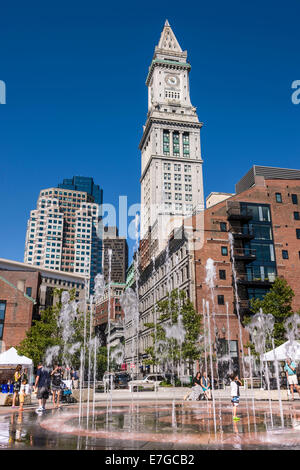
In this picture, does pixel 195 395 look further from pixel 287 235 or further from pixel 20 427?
pixel 287 235

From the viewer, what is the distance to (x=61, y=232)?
173m

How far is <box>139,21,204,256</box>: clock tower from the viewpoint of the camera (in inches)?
4491

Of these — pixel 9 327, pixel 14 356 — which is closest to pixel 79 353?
pixel 9 327

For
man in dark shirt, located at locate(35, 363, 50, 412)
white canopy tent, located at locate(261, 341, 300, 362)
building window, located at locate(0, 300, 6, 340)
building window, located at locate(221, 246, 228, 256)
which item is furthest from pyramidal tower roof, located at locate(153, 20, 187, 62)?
man in dark shirt, located at locate(35, 363, 50, 412)

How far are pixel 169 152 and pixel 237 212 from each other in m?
71.5

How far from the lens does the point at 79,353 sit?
38688 mm

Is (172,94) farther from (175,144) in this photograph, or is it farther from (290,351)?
(290,351)

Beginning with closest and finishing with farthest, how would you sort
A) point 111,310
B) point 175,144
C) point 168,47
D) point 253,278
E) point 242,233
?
point 253,278
point 242,233
point 175,144
point 111,310
point 168,47

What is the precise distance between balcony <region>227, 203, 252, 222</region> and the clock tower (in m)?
48.8

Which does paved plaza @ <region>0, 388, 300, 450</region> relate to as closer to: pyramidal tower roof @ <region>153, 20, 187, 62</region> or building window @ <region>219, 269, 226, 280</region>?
building window @ <region>219, 269, 226, 280</region>

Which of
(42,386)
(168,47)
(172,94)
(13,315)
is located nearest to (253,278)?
(13,315)

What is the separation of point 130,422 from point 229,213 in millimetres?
42243

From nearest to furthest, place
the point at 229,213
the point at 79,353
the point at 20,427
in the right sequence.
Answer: the point at 20,427 < the point at 79,353 < the point at 229,213
